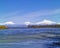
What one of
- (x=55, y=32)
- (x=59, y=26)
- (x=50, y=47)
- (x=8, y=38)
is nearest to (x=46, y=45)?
(x=50, y=47)

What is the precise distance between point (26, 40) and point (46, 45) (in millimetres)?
566

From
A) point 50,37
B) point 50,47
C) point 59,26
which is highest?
point 59,26

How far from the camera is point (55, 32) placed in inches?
142

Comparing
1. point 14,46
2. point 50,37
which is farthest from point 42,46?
point 14,46

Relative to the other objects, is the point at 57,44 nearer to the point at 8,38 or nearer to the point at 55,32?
the point at 55,32

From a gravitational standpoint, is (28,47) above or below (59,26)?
below

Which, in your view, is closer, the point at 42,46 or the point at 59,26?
the point at 59,26

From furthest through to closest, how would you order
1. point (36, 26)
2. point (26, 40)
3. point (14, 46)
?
point (26, 40) → point (14, 46) → point (36, 26)

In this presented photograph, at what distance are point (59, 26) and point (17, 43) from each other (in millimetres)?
1191

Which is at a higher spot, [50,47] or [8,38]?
[8,38]

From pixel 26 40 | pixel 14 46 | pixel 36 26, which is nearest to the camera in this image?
pixel 36 26

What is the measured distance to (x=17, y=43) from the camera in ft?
12.1

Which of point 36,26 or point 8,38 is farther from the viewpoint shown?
point 8,38

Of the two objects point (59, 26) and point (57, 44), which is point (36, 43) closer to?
point (57, 44)
